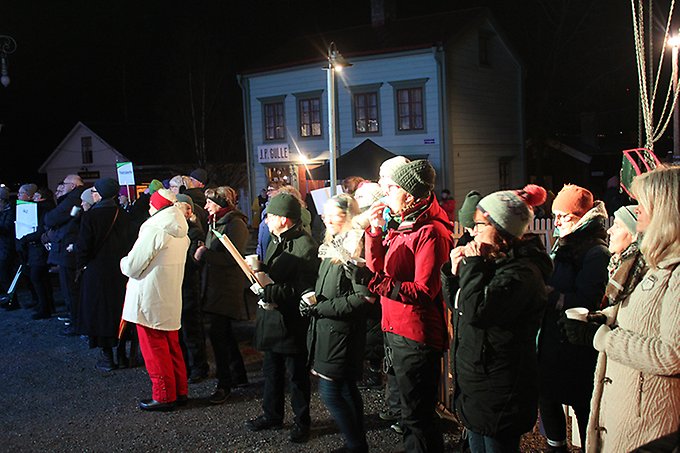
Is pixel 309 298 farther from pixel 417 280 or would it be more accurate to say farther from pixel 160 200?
pixel 160 200

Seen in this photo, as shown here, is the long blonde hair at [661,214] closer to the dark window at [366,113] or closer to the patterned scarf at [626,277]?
the patterned scarf at [626,277]

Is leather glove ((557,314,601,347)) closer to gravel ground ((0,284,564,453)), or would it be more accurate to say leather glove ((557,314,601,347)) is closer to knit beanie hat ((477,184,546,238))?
knit beanie hat ((477,184,546,238))

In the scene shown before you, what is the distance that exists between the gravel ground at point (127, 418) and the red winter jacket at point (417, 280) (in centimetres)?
133

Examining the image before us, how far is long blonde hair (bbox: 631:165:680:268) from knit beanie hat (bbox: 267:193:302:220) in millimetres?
2744

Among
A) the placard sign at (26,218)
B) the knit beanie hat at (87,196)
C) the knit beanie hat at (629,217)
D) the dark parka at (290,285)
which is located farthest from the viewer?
the placard sign at (26,218)

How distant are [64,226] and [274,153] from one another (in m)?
17.2

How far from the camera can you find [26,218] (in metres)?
9.90

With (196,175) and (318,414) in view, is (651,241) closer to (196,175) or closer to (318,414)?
(318,414)

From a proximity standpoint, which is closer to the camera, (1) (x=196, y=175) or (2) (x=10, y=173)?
(1) (x=196, y=175)

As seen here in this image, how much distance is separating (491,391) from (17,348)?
6.77 metres

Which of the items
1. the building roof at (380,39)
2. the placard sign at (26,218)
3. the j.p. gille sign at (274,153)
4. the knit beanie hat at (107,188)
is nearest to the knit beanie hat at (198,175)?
the knit beanie hat at (107,188)

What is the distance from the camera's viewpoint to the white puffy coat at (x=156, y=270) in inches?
211

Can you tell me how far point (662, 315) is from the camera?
8.25 feet

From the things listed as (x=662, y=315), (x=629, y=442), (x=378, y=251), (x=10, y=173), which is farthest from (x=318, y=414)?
(x=10, y=173)
